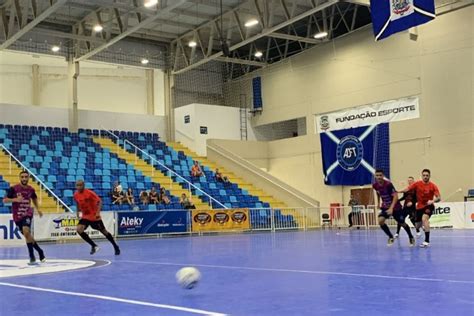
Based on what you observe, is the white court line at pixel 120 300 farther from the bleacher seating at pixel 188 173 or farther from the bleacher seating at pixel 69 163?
the bleacher seating at pixel 188 173

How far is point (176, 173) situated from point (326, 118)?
8.49 m

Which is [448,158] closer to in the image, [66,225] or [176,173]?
[176,173]

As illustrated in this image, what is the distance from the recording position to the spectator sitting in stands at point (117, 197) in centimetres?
2534

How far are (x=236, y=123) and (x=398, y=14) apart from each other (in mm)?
16903

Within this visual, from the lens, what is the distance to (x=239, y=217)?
26594mm

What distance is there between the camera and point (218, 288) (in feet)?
23.5

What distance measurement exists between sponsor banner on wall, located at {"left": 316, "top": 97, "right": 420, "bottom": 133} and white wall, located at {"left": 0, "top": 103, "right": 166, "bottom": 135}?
982cm

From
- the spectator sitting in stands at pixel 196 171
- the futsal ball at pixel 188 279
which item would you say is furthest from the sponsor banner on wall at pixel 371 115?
the futsal ball at pixel 188 279

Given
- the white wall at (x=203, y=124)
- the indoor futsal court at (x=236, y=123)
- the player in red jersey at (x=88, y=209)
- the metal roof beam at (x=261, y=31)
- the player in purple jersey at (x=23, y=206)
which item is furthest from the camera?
the white wall at (x=203, y=124)

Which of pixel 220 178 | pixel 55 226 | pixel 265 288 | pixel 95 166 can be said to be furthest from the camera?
pixel 220 178

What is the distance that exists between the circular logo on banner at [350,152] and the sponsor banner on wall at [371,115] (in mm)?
819

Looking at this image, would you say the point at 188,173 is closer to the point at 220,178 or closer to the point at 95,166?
the point at 220,178

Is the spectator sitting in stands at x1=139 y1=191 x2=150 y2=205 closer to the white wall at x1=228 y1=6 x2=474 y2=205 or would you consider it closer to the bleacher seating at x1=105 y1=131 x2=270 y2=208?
the bleacher seating at x1=105 y1=131 x2=270 y2=208

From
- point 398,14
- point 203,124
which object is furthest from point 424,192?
point 203,124
